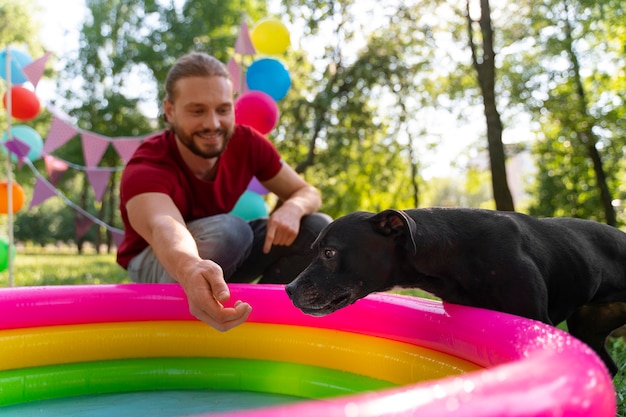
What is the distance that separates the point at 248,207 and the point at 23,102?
2979 millimetres

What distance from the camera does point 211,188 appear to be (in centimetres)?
303

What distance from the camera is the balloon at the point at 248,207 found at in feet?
14.7

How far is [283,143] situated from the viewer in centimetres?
1142

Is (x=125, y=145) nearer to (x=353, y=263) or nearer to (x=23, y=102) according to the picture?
(x=23, y=102)

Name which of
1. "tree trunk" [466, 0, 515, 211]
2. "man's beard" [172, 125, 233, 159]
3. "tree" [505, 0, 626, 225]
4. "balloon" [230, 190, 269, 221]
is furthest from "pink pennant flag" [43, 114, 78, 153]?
"tree" [505, 0, 626, 225]

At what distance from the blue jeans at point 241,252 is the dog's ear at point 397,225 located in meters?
1.03

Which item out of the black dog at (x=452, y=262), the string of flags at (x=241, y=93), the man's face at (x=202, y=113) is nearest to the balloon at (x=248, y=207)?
the string of flags at (x=241, y=93)

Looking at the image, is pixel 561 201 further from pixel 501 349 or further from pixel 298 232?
pixel 501 349

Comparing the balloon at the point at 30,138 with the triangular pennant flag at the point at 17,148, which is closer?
the triangular pennant flag at the point at 17,148

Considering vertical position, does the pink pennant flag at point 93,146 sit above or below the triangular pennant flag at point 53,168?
above

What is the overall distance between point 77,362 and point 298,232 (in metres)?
1.18

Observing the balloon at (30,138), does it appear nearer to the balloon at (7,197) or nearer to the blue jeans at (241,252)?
the balloon at (7,197)

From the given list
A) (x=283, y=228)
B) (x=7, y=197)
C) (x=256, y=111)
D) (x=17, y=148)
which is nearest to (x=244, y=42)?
(x=256, y=111)

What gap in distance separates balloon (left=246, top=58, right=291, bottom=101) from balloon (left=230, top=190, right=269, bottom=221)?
123 cm
